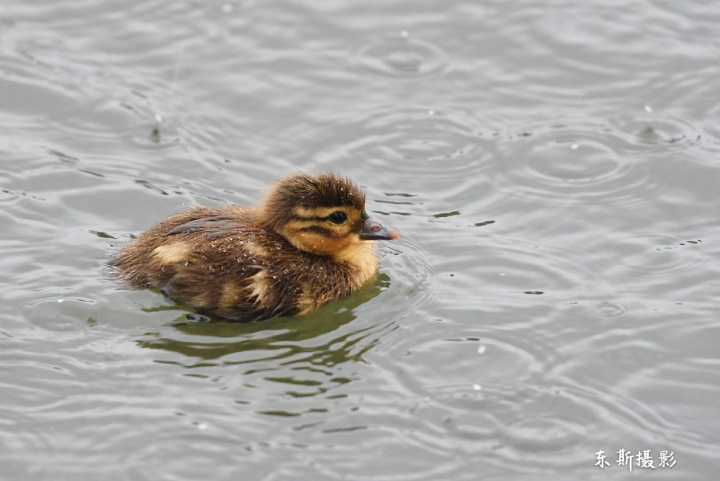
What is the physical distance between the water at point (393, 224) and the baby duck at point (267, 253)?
152 mm

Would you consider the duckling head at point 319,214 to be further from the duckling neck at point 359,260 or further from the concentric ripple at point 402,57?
the concentric ripple at point 402,57

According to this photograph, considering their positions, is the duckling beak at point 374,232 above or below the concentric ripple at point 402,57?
below

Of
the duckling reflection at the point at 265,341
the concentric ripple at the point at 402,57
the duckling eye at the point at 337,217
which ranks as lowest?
the duckling reflection at the point at 265,341

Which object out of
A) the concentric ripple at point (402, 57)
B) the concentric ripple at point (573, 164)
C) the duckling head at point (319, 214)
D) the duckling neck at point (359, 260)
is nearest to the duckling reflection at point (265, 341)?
the duckling neck at point (359, 260)

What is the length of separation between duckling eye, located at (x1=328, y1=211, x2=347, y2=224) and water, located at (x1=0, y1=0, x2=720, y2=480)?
19.6 inches

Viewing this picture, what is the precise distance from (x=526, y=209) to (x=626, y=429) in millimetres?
2653

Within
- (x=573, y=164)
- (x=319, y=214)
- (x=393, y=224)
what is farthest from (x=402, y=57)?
(x=319, y=214)

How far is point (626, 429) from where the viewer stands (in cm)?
772

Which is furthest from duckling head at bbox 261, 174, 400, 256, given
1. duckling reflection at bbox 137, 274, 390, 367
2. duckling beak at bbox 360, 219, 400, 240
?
duckling reflection at bbox 137, 274, 390, 367

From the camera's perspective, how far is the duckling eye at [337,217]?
904cm

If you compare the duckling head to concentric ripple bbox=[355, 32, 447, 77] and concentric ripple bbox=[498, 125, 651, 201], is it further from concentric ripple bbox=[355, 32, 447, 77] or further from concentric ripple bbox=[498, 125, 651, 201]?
concentric ripple bbox=[355, 32, 447, 77]

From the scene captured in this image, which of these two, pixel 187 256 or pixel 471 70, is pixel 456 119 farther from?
pixel 187 256

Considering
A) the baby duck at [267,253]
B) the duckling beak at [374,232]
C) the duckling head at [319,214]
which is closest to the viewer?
the baby duck at [267,253]

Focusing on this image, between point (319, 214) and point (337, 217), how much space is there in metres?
0.15
